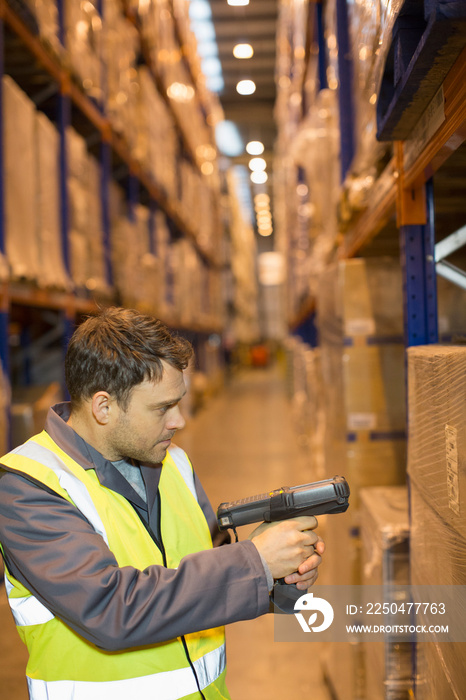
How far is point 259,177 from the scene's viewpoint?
22875mm

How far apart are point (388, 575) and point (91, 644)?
949mm

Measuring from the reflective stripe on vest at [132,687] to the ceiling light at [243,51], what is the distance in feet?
39.1

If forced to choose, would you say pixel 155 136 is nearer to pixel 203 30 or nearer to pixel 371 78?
pixel 203 30

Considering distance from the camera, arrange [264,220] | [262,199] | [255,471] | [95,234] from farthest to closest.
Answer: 1. [264,220]
2. [262,199]
3. [255,471]
4. [95,234]

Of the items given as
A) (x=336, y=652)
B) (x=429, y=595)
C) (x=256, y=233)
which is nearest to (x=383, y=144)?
(x=429, y=595)

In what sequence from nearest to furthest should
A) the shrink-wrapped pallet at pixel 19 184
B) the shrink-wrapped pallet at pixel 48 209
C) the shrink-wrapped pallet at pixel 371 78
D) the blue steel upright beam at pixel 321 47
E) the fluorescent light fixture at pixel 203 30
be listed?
the shrink-wrapped pallet at pixel 371 78 < the shrink-wrapped pallet at pixel 19 184 < the shrink-wrapped pallet at pixel 48 209 < the blue steel upright beam at pixel 321 47 < the fluorescent light fixture at pixel 203 30

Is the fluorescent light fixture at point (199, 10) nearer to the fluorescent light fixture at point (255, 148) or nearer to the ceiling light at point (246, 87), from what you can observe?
the ceiling light at point (246, 87)

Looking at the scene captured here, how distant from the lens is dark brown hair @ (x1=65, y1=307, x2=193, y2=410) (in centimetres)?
117

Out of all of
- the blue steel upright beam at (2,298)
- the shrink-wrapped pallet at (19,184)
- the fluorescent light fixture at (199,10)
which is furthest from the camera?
the fluorescent light fixture at (199,10)

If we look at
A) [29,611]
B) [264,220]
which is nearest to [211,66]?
[29,611]

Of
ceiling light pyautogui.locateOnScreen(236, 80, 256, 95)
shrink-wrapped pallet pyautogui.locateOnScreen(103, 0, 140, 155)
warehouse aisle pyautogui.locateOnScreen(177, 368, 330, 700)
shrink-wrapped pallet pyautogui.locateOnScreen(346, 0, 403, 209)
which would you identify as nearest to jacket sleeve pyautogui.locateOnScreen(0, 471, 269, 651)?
warehouse aisle pyautogui.locateOnScreen(177, 368, 330, 700)

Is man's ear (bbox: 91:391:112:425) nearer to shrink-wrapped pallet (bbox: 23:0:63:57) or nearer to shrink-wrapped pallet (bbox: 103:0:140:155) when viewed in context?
shrink-wrapped pallet (bbox: 23:0:63:57)

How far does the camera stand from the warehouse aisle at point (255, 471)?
2.54m

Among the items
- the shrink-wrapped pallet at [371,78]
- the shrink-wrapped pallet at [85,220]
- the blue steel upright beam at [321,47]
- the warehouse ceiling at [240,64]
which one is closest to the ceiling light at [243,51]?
the warehouse ceiling at [240,64]
